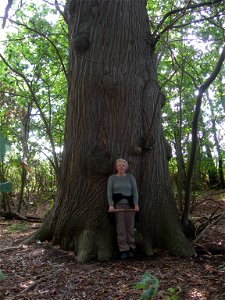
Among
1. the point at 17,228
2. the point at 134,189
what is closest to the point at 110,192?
the point at 134,189

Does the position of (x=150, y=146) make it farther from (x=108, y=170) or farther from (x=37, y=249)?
(x=37, y=249)

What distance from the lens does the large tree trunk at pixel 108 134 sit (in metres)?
5.15

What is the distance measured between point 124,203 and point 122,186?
264 mm

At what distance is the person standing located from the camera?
488 centimetres

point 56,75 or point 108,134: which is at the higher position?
point 56,75

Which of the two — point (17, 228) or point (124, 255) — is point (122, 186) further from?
point (17, 228)

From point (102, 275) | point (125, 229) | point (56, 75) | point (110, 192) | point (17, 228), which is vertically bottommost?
point (102, 275)

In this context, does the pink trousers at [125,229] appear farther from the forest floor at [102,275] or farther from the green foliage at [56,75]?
the green foliage at [56,75]

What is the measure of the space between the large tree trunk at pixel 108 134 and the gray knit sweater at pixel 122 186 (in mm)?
184

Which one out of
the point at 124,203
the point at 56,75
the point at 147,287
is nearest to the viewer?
the point at 147,287

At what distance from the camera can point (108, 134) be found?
17.1 ft

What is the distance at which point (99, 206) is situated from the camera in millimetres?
5121

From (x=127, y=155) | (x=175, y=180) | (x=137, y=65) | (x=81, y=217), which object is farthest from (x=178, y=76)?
(x=81, y=217)

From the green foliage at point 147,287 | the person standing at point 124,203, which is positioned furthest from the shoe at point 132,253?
the green foliage at point 147,287
